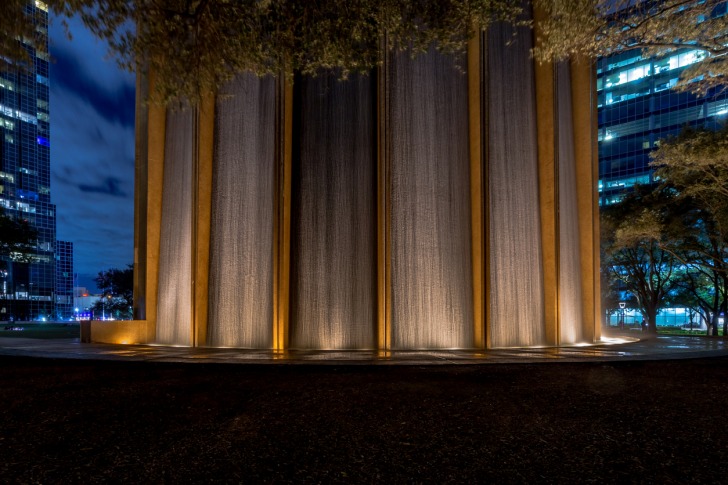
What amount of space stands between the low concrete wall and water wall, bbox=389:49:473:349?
30.3 ft

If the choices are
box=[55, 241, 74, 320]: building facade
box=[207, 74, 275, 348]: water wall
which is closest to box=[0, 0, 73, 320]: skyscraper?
box=[55, 241, 74, 320]: building facade

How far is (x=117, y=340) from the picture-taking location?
47.8 ft

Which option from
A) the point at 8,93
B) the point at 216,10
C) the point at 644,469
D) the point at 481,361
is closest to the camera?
the point at 644,469

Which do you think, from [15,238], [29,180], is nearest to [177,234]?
[15,238]

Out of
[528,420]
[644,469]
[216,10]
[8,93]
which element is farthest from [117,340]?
[8,93]

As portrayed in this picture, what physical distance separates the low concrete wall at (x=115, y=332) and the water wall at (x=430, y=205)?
9245mm

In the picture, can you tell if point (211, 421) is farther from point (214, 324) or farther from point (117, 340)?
point (117, 340)

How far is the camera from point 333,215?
12516 millimetres

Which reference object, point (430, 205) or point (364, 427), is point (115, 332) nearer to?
point (430, 205)

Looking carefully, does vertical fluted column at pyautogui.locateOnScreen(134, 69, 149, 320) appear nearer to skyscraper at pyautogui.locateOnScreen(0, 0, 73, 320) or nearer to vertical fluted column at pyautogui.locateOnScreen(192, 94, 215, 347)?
vertical fluted column at pyautogui.locateOnScreen(192, 94, 215, 347)

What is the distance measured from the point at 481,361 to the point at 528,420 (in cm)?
447

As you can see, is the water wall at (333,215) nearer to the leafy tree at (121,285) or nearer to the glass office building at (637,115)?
the leafy tree at (121,285)

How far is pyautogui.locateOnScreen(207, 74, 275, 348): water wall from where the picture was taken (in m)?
12.7

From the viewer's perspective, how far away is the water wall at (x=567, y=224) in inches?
540
